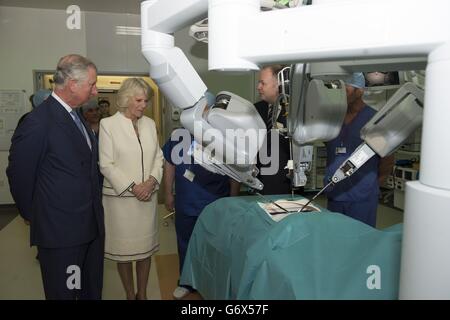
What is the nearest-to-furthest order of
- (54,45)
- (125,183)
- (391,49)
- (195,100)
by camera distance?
(391,49) < (195,100) < (125,183) < (54,45)

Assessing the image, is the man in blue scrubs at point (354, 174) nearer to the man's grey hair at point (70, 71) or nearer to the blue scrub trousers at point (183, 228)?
the blue scrub trousers at point (183, 228)

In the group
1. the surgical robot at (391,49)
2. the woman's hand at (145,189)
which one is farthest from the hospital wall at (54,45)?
the surgical robot at (391,49)

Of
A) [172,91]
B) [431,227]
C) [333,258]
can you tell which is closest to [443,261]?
[431,227]

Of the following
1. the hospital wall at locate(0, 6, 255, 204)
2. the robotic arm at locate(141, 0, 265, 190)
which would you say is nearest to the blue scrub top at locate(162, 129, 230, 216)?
the robotic arm at locate(141, 0, 265, 190)

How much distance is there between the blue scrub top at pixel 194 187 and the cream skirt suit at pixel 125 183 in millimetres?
234

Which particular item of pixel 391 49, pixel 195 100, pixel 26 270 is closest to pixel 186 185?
pixel 26 270

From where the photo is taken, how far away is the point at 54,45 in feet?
17.2

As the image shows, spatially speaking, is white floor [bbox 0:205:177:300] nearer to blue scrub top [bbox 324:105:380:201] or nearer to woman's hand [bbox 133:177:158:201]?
woman's hand [bbox 133:177:158:201]

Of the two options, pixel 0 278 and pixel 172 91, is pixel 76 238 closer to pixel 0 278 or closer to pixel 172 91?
pixel 172 91

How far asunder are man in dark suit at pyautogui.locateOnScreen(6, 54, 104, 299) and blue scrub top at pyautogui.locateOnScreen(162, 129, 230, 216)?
2.71 ft

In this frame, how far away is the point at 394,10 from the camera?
17.4 inches

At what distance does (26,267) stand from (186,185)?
176 cm

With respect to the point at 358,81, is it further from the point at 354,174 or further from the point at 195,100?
the point at 354,174

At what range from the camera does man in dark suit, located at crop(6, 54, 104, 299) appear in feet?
5.45
